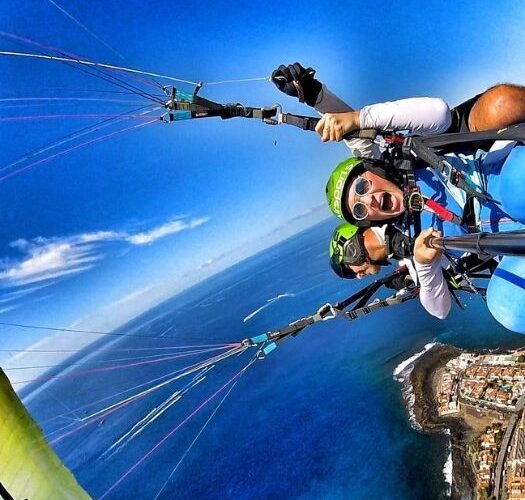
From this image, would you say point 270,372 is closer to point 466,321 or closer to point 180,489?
point 180,489

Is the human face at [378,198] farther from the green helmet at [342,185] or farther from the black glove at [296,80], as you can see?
the black glove at [296,80]

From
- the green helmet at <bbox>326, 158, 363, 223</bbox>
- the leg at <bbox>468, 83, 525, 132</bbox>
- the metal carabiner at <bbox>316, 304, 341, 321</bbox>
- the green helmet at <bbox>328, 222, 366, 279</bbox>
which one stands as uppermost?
the leg at <bbox>468, 83, 525, 132</bbox>

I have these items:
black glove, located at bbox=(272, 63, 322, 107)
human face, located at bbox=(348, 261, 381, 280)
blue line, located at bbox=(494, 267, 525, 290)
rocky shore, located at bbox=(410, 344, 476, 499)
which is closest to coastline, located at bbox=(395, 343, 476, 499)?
rocky shore, located at bbox=(410, 344, 476, 499)

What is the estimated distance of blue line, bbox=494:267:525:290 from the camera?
4.70 feet

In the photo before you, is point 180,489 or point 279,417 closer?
point 180,489

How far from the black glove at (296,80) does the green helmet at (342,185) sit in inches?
15.5

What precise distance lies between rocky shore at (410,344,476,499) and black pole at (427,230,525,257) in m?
13.9

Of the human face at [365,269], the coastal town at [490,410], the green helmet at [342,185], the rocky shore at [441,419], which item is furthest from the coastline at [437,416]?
the green helmet at [342,185]

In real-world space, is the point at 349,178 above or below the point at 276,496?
above

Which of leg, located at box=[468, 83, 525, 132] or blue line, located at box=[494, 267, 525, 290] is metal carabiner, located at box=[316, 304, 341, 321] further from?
leg, located at box=[468, 83, 525, 132]

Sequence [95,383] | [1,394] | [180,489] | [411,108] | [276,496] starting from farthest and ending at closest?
[95,383]
[180,489]
[276,496]
[1,394]
[411,108]

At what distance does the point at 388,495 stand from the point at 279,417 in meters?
5.03

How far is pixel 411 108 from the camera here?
5.74 ft

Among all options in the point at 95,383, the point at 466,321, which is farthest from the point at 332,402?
the point at 95,383
